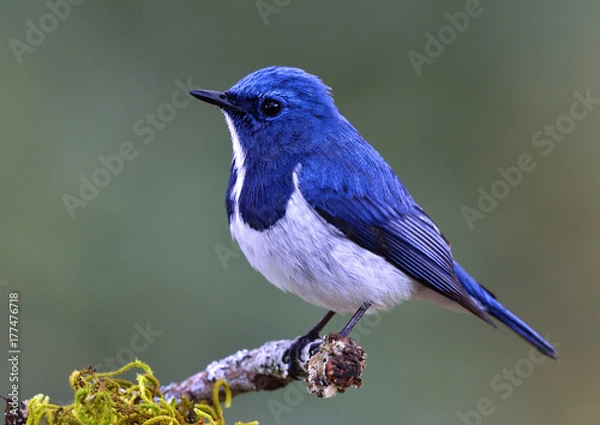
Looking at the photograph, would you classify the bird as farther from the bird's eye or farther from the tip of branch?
the tip of branch

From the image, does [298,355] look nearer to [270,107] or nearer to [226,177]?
[270,107]

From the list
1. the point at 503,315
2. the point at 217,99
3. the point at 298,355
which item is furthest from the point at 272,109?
the point at 503,315

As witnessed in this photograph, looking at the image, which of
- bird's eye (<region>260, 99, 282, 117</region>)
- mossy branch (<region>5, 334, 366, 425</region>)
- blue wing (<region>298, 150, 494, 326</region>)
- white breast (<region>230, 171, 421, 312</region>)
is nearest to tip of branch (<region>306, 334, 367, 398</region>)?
mossy branch (<region>5, 334, 366, 425</region>)

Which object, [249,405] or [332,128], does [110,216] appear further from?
[332,128]

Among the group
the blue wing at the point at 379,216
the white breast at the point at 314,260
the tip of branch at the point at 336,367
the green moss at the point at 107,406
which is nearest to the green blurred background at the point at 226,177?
the white breast at the point at 314,260

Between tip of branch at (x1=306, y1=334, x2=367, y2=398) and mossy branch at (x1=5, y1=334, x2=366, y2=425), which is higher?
mossy branch at (x1=5, y1=334, x2=366, y2=425)

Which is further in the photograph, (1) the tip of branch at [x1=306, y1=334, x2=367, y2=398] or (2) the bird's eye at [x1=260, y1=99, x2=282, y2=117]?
(2) the bird's eye at [x1=260, y1=99, x2=282, y2=117]

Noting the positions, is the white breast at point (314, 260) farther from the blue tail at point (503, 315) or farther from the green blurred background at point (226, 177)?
the green blurred background at point (226, 177)
